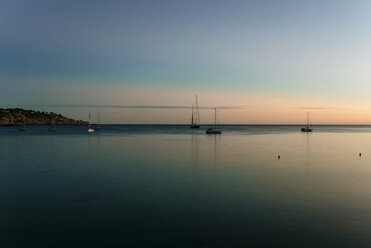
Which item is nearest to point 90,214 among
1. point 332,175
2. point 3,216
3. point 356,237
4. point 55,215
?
point 55,215

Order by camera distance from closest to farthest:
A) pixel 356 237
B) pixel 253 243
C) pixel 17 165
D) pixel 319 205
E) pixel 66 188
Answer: pixel 253 243 < pixel 356 237 < pixel 319 205 < pixel 66 188 < pixel 17 165

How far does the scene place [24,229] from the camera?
490 inches

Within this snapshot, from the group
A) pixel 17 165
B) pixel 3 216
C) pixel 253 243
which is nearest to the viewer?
pixel 253 243

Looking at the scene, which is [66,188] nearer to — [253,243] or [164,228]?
[164,228]

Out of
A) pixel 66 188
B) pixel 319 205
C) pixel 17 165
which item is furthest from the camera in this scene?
pixel 17 165

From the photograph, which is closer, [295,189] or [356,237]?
[356,237]

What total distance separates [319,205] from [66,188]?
16601mm

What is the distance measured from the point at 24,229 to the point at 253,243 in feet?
31.1

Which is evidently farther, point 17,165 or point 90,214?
point 17,165

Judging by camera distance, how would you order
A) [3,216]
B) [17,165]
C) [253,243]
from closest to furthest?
[253,243] → [3,216] → [17,165]

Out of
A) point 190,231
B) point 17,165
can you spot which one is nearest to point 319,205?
point 190,231

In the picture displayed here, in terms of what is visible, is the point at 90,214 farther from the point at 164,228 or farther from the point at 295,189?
the point at 295,189

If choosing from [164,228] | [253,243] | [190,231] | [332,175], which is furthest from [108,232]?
[332,175]

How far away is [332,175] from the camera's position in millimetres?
27703
